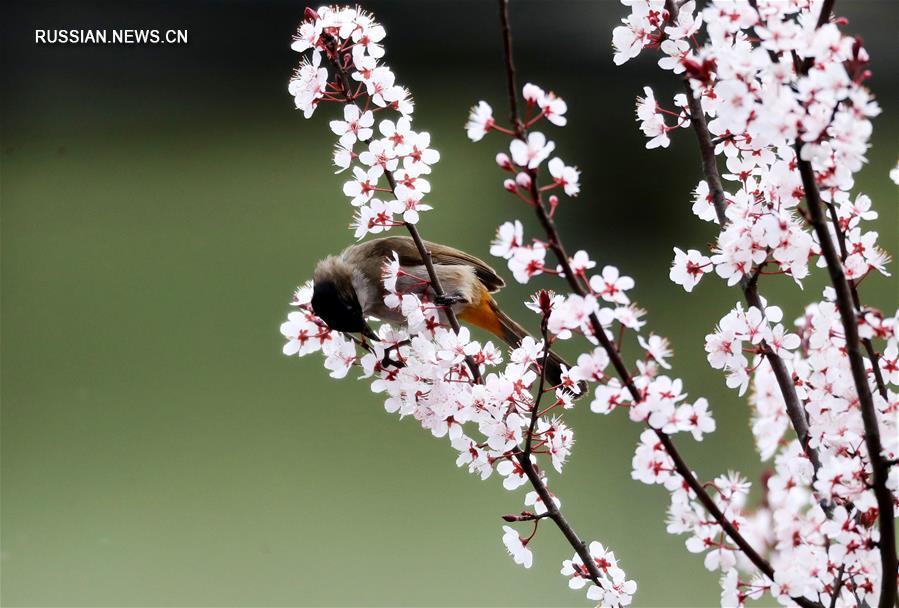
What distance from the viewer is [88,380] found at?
3.86 m

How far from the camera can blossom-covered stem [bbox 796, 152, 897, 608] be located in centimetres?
79

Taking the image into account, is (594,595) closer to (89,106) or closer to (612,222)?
(612,222)

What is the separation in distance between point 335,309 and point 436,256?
1.74 feet

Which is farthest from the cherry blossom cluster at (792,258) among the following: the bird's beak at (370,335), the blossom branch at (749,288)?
the bird's beak at (370,335)

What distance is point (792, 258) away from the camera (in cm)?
100

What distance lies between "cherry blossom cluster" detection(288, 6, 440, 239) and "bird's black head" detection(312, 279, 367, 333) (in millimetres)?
270

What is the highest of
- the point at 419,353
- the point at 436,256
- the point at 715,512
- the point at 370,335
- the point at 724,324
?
the point at 436,256

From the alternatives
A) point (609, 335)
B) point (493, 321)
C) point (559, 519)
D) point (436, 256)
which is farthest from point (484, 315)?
point (609, 335)

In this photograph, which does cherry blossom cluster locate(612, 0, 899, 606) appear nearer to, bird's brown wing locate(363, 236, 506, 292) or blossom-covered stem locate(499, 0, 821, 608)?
blossom-covered stem locate(499, 0, 821, 608)

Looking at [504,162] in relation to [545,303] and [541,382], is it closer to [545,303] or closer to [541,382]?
[545,303]

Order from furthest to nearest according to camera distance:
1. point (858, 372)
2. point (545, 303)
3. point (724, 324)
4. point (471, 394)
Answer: point (471, 394) < point (724, 324) < point (545, 303) < point (858, 372)

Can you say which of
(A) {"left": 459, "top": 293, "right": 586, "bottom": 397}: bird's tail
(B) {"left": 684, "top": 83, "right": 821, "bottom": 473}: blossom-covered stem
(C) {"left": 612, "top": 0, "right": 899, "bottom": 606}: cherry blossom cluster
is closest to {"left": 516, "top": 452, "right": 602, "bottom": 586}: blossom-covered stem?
(C) {"left": 612, "top": 0, "right": 899, "bottom": 606}: cherry blossom cluster

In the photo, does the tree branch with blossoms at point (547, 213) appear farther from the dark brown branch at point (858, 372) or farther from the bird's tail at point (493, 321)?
the bird's tail at point (493, 321)

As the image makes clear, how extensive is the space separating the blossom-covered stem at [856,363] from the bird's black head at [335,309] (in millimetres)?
784
